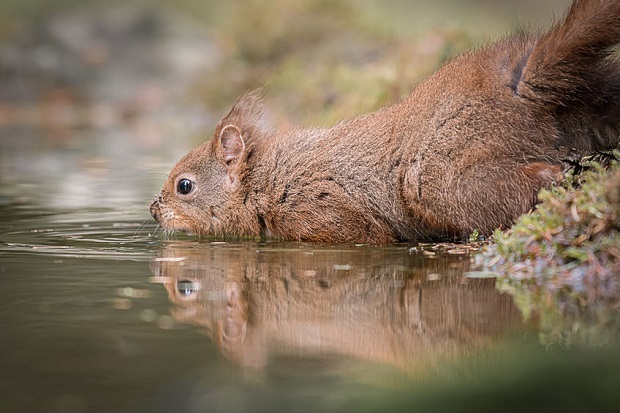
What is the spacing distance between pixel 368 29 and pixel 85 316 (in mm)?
17358

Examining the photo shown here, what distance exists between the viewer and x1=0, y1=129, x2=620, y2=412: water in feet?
12.8

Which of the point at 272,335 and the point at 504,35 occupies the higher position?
the point at 504,35

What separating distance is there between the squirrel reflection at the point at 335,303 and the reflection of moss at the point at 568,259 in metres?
0.20

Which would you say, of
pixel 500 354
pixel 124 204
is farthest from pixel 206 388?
pixel 124 204

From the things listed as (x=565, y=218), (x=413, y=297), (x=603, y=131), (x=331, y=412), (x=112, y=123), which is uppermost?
(x=112, y=123)

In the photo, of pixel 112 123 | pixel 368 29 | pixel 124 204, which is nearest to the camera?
pixel 124 204

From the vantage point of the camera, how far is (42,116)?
28375mm

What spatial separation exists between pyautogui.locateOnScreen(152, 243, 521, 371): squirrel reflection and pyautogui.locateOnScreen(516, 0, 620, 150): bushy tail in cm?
136

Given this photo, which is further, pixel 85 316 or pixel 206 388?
Answer: pixel 85 316

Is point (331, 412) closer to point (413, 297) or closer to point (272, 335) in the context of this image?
point (272, 335)

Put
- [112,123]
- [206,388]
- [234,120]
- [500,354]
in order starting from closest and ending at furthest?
1. [206,388]
2. [500,354]
3. [234,120]
4. [112,123]

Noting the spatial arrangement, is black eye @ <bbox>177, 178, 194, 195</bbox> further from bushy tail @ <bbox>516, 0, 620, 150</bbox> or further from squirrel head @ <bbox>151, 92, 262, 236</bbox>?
bushy tail @ <bbox>516, 0, 620, 150</bbox>

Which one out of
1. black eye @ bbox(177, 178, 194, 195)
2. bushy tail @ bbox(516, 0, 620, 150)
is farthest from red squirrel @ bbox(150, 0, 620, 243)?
black eye @ bbox(177, 178, 194, 195)

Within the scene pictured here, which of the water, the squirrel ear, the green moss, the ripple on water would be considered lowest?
the water
